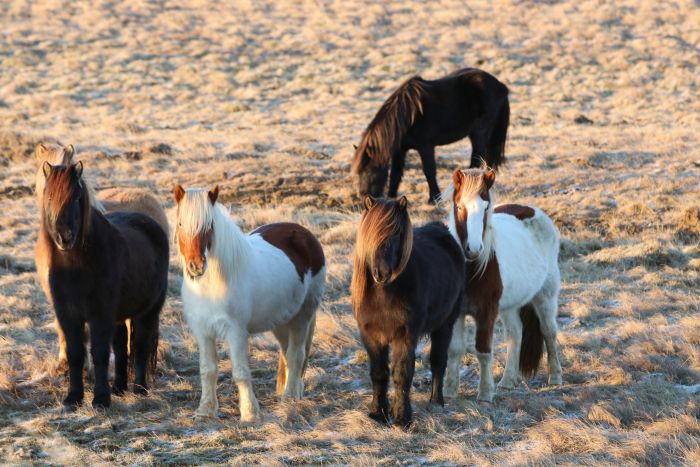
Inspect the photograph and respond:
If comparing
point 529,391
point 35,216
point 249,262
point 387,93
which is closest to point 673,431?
point 529,391

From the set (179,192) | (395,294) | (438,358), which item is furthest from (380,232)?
(179,192)

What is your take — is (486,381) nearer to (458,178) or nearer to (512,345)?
(512,345)

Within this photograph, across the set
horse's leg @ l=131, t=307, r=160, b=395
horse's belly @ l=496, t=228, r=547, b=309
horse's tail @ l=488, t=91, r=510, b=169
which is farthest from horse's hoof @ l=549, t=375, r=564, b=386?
horse's tail @ l=488, t=91, r=510, b=169

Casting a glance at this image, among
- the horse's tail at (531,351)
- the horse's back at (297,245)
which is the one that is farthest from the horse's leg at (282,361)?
the horse's tail at (531,351)

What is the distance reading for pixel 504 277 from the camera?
22.5 feet

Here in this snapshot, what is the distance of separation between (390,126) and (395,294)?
6.91m

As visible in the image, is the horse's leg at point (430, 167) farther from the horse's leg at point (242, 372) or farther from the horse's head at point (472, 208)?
A: the horse's leg at point (242, 372)

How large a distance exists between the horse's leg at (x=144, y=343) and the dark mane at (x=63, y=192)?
115 cm

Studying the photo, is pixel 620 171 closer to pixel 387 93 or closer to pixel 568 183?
pixel 568 183

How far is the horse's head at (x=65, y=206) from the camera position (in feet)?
19.7

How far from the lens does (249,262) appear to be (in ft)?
20.8

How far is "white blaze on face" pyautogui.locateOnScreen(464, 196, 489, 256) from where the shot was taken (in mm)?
6410

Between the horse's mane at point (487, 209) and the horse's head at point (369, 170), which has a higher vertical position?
the horse's mane at point (487, 209)

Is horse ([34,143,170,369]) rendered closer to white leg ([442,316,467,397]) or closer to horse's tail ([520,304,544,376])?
white leg ([442,316,467,397])
